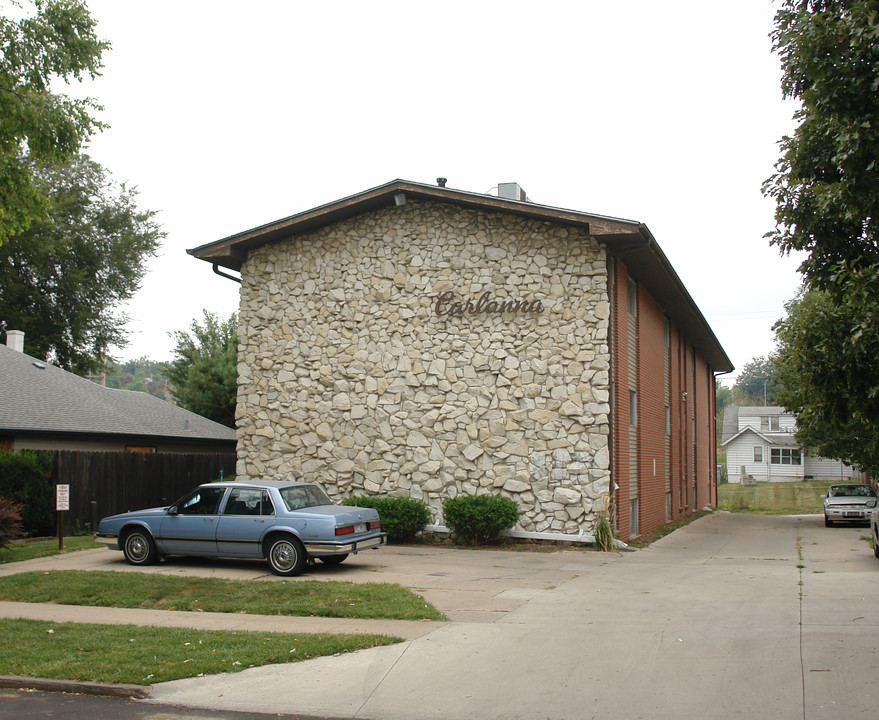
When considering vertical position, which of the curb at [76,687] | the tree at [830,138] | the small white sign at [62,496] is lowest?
the curb at [76,687]

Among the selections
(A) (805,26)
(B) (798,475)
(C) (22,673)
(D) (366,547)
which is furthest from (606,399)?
(B) (798,475)

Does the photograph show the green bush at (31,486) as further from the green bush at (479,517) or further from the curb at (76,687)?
the curb at (76,687)

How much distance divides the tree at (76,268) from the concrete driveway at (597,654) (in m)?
25.9

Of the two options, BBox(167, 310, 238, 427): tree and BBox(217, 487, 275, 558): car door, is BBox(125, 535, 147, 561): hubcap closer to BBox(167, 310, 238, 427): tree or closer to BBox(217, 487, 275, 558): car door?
BBox(217, 487, 275, 558): car door

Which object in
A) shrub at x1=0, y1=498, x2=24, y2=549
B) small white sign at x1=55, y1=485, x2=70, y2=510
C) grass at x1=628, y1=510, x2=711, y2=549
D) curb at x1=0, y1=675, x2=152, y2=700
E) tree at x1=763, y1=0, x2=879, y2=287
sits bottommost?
grass at x1=628, y1=510, x2=711, y2=549

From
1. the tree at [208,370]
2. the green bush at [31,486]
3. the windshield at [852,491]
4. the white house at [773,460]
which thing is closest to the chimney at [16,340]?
the tree at [208,370]

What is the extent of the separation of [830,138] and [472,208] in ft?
37.6

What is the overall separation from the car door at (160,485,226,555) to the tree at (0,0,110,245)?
6.63 metres

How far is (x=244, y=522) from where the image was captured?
13930 mm

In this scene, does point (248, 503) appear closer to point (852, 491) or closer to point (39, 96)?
point (39, 96)

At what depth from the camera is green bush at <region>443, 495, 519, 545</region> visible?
17531mm

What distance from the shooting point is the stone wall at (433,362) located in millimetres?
17969

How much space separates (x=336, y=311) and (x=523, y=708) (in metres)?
14.2

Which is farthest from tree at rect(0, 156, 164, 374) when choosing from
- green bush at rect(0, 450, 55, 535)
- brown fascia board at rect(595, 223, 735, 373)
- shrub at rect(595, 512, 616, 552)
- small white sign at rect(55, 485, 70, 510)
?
shrub at rect(595, 512, 616, 552)
